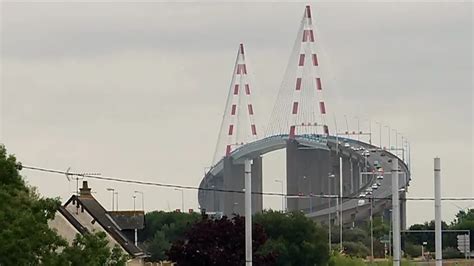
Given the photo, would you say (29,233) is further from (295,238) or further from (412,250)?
(412,250)

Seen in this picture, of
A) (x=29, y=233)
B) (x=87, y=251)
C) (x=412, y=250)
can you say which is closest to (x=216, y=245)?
(x=87, y=251)

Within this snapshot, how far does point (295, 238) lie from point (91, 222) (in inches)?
885

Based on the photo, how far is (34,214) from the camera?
1512 inches

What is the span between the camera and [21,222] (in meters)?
37.6

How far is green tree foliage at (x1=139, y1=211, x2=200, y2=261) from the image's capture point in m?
112

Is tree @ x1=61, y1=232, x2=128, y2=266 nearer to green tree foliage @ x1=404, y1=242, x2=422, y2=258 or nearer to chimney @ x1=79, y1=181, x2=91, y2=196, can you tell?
chimney @ x1=79, y1=181, x2=91, y2=196

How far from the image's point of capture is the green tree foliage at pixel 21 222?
37.5m

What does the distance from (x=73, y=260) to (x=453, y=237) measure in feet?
364

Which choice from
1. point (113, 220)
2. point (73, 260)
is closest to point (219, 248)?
point (113, 220)

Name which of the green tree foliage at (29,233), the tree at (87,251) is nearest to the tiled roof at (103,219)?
the tree at (87,251)

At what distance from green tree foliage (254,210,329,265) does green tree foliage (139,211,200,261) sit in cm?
1097

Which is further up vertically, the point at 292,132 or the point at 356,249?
the point at 292,132

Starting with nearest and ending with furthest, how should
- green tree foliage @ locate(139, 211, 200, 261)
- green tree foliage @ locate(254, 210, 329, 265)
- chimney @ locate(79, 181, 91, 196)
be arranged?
chimney @ locate(79, 181, 91, 196), green tree foliage @ locate(254, 210, 329, 265), green tree foliage @ locate(139, 211, 200, 261)

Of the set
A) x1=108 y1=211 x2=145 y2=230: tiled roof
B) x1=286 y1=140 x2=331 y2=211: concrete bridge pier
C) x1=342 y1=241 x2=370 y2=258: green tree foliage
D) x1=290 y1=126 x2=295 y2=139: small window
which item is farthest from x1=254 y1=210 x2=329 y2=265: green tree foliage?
x1=290 y1=126 x2=295 y2=139: small window
